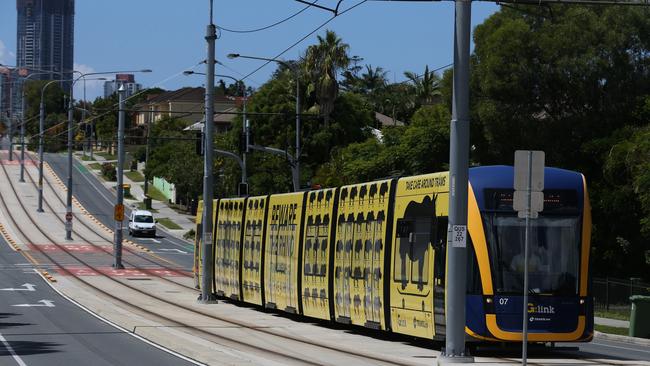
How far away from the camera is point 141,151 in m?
150

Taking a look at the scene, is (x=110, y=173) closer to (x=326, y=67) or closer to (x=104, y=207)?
(x=104, y=207)

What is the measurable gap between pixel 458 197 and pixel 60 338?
373 inches

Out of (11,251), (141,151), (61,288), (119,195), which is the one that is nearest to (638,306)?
(61,288)

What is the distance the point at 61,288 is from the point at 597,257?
64.5 feet

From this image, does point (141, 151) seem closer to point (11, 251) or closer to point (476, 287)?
point (11, 251)

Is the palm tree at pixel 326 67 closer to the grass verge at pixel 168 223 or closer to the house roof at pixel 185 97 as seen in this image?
the grass verge at pixel 168 223

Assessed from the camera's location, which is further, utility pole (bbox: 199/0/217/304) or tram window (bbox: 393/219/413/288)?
utility pole (bbox: 199/0/217/304)

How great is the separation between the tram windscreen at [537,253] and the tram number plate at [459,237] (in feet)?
3.82

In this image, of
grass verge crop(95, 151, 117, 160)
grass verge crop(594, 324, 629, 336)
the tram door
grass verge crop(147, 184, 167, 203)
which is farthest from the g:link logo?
grass verge crop(95, 151, 117, 160)

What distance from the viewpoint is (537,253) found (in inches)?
782

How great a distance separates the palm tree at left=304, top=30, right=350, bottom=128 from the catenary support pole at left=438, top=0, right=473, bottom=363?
2481 inches

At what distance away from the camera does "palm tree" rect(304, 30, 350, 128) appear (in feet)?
269

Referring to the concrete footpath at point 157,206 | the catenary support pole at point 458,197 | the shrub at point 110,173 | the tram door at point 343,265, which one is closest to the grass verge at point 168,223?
the concrete footpath at point 157,206

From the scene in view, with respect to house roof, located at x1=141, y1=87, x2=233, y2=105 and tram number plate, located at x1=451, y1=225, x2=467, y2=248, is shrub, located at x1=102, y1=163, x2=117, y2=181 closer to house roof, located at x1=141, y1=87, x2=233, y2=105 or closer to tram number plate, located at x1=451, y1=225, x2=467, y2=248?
house roof, located at x1=141, y1=87, x2=233, y2=105
